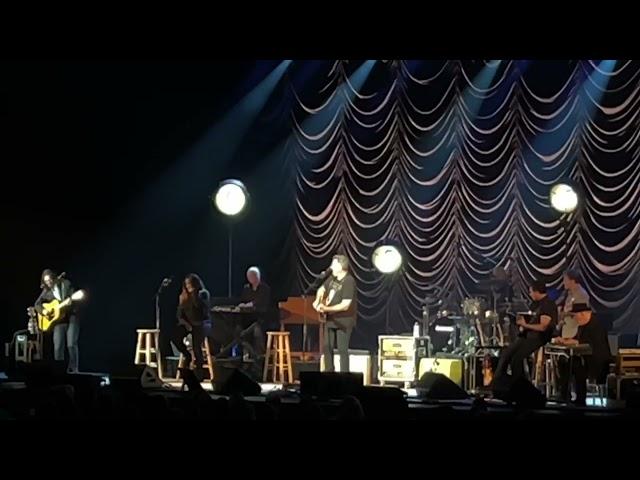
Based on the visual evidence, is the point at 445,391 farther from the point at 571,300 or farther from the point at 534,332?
the point at 571,300

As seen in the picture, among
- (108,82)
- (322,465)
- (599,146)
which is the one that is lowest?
(322,465)

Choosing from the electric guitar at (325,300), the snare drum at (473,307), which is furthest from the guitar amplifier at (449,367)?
the electric guitar at (325,300)

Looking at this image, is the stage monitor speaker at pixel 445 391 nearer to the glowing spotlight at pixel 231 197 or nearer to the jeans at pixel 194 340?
the jeans at pixel 194 340

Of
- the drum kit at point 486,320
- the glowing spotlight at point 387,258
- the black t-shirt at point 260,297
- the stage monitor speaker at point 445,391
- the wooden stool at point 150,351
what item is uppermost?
the glowing spotlight at point 387,258

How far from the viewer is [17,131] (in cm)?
1642

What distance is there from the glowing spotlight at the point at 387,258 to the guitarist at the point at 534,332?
12.0 ft

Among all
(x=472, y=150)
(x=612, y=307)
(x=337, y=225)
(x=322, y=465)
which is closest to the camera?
(x=322, y=465)

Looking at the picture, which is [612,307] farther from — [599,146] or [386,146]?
[386,146]

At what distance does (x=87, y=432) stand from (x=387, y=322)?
1237 cm

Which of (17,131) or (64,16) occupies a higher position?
(17,131)

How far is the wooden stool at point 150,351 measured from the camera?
47.0ft

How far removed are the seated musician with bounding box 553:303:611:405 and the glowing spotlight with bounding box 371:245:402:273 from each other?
11.5 ft

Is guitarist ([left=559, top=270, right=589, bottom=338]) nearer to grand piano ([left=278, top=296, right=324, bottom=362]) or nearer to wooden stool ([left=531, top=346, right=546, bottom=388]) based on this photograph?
wooden stool ([left=531, top=346, right=546, bottom=388])

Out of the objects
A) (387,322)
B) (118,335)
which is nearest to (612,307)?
(387,322)
